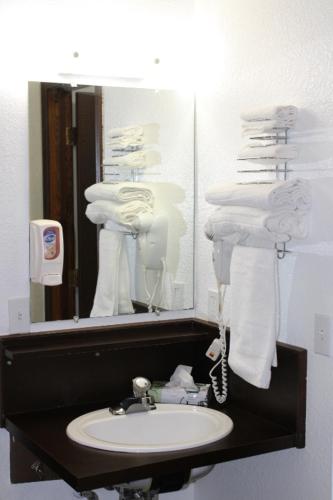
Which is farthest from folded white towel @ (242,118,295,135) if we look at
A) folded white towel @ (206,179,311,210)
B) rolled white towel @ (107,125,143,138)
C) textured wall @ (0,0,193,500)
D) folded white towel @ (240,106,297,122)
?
textured wall @ (0,0,193,500)

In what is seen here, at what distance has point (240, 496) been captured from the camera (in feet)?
7.77

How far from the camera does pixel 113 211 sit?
2.36 m

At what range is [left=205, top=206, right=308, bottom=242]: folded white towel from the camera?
194 centimetres

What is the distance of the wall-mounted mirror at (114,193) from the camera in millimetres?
2281

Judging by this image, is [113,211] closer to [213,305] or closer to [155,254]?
[155,254]

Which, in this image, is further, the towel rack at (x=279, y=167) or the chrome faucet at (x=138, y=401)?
the chrome faucet at (x=138, y=401)

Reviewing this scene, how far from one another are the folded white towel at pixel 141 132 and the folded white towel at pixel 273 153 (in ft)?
1.56

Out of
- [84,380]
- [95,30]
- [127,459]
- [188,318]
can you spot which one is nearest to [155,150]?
[95,30]

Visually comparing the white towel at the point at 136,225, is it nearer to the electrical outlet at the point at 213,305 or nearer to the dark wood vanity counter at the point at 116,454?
the electrical outlet at the point at 213,305

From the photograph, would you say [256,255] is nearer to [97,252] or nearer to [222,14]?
[97,252]

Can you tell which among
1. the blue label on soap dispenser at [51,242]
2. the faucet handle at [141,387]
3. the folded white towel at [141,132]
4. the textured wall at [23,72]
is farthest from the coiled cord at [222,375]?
the folded white towel at [141,132]

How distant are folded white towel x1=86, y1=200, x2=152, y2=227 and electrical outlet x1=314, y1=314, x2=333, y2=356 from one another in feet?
2.34

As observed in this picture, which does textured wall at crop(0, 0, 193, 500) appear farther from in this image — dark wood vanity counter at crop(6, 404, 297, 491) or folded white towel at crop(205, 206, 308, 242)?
folded white towel at crop(205, 206, 308, 242)

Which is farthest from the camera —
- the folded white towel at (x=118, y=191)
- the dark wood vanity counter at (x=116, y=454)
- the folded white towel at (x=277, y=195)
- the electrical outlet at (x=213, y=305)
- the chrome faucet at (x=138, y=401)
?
the electrical outlet at (x=213, y=305)
